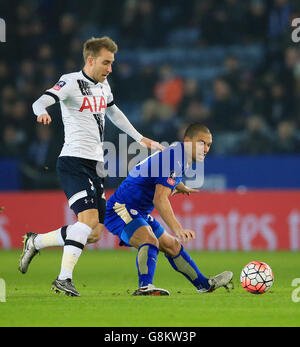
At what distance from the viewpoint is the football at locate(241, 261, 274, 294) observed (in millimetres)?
7352

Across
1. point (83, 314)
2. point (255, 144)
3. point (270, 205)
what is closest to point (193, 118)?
point (255, 144)

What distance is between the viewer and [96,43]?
7578 millimetres

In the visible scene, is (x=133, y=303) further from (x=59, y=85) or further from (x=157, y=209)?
(x=59, y=85)

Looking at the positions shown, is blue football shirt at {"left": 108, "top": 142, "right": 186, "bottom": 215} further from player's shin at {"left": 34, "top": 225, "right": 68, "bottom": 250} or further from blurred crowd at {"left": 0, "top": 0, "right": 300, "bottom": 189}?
blurred crowd at {"left": 0, "top": 0, "right": 300, "bottom": 189}

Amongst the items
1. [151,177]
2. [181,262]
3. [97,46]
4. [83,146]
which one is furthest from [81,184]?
[97,46]

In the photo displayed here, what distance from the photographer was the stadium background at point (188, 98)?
542 inches

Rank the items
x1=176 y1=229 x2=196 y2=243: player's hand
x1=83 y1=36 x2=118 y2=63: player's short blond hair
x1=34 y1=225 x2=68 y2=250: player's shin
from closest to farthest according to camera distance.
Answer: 1. x1=176 y1=229 x2=196 y2=243: player's hand
2. x1=83 y1=36 x2=118 y2=63: player's short blond hair
3. x1=34 y1=225 x2=68 y2=250: player's shin

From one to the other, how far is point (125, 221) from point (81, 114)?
41.9 inches

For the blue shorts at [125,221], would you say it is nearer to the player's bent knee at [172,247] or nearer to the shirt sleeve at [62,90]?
the player's bent knee at [172,247]

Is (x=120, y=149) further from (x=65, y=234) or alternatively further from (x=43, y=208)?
(x=65, y=234)

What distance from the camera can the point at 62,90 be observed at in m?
7.46

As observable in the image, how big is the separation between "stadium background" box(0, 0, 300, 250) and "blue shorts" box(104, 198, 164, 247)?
6.04 metres

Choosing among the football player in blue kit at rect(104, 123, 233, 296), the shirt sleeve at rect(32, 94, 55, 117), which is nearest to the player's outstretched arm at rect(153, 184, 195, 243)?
the football player in blue kit at rect(104, 123, 233, 296)

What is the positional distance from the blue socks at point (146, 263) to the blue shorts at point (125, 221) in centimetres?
23
